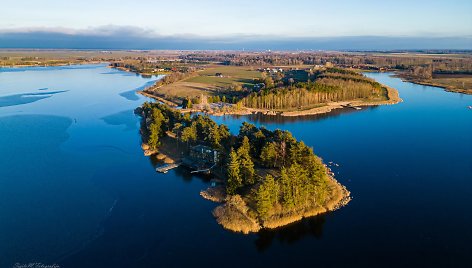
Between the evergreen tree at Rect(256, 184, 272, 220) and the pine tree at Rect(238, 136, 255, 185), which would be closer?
the evergreen tree at Rect(256, 184, 272, 220)

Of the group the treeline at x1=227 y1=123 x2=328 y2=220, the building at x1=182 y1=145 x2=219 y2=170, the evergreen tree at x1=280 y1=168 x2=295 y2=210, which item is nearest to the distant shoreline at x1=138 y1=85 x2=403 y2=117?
the building at x1=182 y1=145 x2=219 y2=170

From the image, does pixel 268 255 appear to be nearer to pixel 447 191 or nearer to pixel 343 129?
pixel 447 191

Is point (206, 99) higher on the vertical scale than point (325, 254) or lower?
higher

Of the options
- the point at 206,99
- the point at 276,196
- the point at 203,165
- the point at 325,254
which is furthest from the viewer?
the point at 206,99

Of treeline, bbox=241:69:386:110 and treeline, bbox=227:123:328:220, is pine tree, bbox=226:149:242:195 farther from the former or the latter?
treeline, bbox=241:69:386:110

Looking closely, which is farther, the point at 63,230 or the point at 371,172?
the point at 371,172

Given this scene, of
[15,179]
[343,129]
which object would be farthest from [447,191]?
[15,179]

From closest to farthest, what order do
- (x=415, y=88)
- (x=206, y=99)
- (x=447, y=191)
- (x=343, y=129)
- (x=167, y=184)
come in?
(x=447, y=191)
(x=167, y=184)
(x=343, y=129)
(x=206, y=99)
(x=415, y=88)

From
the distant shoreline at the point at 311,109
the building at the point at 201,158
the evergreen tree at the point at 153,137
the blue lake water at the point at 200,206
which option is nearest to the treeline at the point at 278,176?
the blue lake water at the point at 200,206
